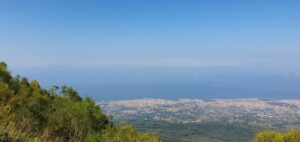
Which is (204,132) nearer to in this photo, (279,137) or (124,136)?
(279,137)

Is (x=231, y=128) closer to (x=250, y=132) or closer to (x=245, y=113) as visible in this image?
(x=250, y=132)

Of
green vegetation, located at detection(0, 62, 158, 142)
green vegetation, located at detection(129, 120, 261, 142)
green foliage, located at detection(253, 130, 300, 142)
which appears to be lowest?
green vegetation, located at detection(129, 120, 261, 142)

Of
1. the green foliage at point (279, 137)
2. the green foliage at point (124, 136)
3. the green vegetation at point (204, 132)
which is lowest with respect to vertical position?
the green vegetation at point (204, 132)

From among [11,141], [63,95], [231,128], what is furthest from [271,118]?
[11,141]

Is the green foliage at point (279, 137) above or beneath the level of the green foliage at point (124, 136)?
beneath

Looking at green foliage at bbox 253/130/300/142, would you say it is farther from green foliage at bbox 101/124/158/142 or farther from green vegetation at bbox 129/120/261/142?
green vegetation at bbox 129/120/261/142

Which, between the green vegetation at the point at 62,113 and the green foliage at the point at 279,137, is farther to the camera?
the green foliage at the point at 279,137

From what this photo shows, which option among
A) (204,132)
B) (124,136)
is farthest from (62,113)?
(204,132)

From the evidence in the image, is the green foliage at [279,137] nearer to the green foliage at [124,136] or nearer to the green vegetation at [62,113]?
the green vegetation at [62,113]

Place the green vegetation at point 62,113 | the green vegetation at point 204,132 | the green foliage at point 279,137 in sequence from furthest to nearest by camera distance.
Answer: the green vegetation at point 204,132
the green foliage at point 279,137
the green vegetation at point 62,113

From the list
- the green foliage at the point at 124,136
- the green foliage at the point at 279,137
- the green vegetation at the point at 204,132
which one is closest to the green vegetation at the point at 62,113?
the green foliage at the point at 124,136

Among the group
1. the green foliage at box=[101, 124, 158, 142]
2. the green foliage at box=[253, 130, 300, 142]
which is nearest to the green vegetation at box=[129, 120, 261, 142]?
→ the green foliage at box=[253, 130, 300, 142]
